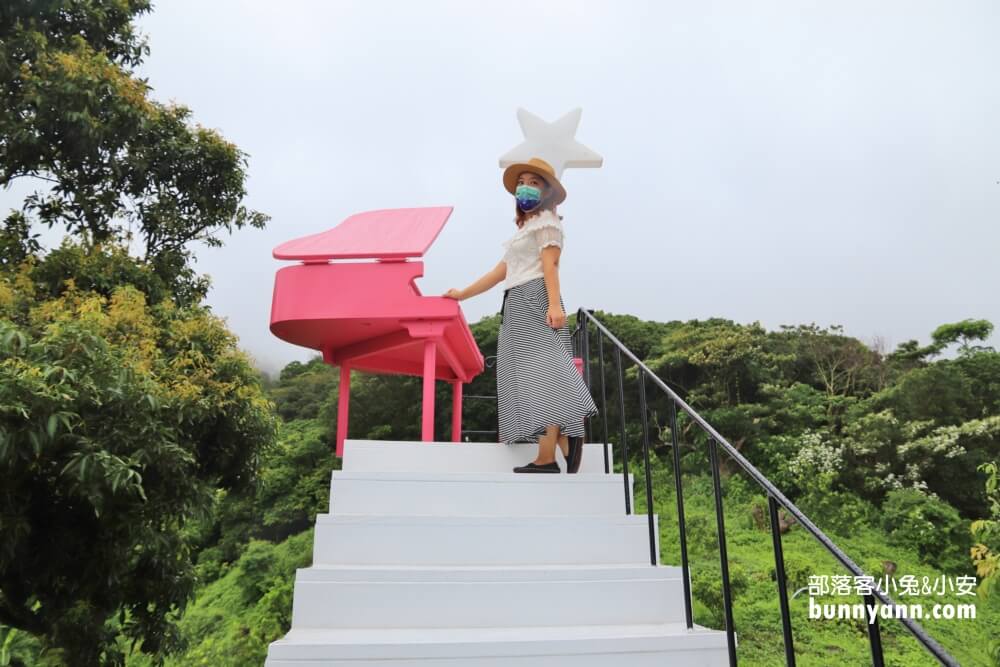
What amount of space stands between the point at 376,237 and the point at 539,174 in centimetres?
142

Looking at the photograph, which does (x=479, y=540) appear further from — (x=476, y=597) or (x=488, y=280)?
(x=488, y=280)

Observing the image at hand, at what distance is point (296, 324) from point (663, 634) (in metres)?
2.84

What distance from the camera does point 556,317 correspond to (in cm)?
274

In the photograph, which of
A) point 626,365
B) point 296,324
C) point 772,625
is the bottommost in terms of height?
point 772,625

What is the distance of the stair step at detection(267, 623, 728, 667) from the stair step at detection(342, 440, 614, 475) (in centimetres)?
102

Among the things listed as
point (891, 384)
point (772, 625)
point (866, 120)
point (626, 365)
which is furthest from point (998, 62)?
point (772, 625)

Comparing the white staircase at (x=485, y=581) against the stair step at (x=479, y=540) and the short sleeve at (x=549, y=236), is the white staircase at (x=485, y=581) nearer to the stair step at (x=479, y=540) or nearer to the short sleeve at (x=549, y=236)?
the stair step at (x=479, y=540)

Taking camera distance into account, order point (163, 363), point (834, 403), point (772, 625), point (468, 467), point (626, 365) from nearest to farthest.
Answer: point (468, 467)
point (163, 363)
point (772, 625)
point (834, 403)
point (626, 365)

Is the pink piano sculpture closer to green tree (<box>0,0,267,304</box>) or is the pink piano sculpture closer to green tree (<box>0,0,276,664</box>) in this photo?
green tree (<box>0,0,276,664</box>)

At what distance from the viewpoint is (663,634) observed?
1.81m

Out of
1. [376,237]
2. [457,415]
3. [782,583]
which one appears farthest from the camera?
[457,415]

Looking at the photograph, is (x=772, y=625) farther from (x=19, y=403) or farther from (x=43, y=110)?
(x=43, y=110)

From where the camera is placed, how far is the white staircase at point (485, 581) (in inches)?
67.2

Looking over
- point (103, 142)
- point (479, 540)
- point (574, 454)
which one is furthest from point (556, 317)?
point (103, 142)
